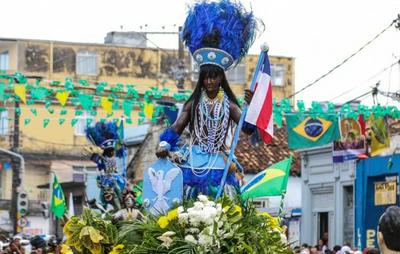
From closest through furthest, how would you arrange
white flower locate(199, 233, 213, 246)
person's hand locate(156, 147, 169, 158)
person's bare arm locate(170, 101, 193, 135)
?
1. white flower locate(199, 233, 213, 246)
2. person's hand locate(156, 147, 169, 158)
3. person's bare arm locate(170, 101, 193, 135)

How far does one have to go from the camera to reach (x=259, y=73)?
404 inches

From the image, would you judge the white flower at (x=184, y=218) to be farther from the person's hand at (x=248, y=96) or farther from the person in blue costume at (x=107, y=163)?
the person in blue costume at (x=107, y=163)

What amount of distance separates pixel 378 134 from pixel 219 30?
669 inches

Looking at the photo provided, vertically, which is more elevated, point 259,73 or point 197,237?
point 259,73

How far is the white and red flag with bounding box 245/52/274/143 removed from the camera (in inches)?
396

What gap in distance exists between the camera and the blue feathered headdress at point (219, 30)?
34.0 ft

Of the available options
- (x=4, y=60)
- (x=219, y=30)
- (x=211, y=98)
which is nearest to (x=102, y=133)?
(x=211, y=98)

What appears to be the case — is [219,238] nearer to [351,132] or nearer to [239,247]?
[239,247]

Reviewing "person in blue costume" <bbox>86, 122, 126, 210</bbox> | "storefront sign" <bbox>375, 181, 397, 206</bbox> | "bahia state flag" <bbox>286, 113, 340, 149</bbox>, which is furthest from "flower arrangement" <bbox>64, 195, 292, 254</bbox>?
"storefront sign" <bbox>375, 181, 397, 206</bbox>

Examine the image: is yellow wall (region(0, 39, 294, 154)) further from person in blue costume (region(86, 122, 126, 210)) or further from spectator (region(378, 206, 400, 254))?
spectator (region(378, 206, 400, 254))

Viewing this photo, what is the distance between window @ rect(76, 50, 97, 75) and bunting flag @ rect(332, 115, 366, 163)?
29.7 m

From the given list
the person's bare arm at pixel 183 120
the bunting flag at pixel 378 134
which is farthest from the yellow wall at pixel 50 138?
the person's bare arm at pixel 183 120

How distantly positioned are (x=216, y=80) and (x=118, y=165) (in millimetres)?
8926

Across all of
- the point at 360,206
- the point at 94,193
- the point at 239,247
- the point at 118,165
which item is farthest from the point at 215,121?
the point at 94,193
